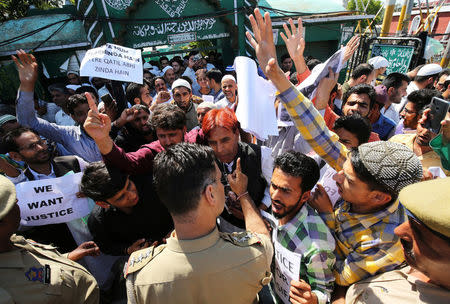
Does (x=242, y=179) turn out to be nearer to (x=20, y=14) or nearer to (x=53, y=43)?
(x=53, y=43)

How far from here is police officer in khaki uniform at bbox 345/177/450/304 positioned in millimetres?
757

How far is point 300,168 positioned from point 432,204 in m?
0.72

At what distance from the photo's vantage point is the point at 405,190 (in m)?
0.88

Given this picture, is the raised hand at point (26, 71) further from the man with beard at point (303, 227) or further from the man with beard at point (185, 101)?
the man with beard at point (303, 227)

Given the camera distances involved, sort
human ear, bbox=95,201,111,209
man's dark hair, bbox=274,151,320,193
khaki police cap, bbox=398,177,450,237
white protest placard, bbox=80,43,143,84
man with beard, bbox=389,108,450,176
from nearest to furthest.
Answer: khaki police cap, bbox=398,177,450,237, man's dark hair, bbox=274,151,320,193, human ear, bbox=95,201,111,209, man with beard, bbox=389,108,450,176, white protest placard, bbox=80,43,143,84

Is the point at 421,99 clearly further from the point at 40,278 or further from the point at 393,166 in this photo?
the point at 40,278

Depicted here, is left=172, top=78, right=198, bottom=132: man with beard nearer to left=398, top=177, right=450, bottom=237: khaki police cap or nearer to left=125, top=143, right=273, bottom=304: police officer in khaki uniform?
left=125, top=143, right=273, bottom=304: police officer in khaki uniform

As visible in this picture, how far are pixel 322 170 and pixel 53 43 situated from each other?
848 cm

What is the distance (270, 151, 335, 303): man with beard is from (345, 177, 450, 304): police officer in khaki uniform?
26 centimetres

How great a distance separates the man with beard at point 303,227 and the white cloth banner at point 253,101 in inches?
18.5

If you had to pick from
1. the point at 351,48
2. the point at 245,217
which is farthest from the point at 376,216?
the point at 351,48

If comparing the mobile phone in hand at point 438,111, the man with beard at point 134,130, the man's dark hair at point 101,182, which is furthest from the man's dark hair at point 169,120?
the mobile phone in hand at point 438,111

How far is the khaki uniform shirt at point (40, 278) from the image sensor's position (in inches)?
44.4

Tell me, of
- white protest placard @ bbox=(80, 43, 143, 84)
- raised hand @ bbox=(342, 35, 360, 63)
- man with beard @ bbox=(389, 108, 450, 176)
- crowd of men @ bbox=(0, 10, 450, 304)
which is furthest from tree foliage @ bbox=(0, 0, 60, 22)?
man with beard @ bbox=(389, 108, 450, 176)
